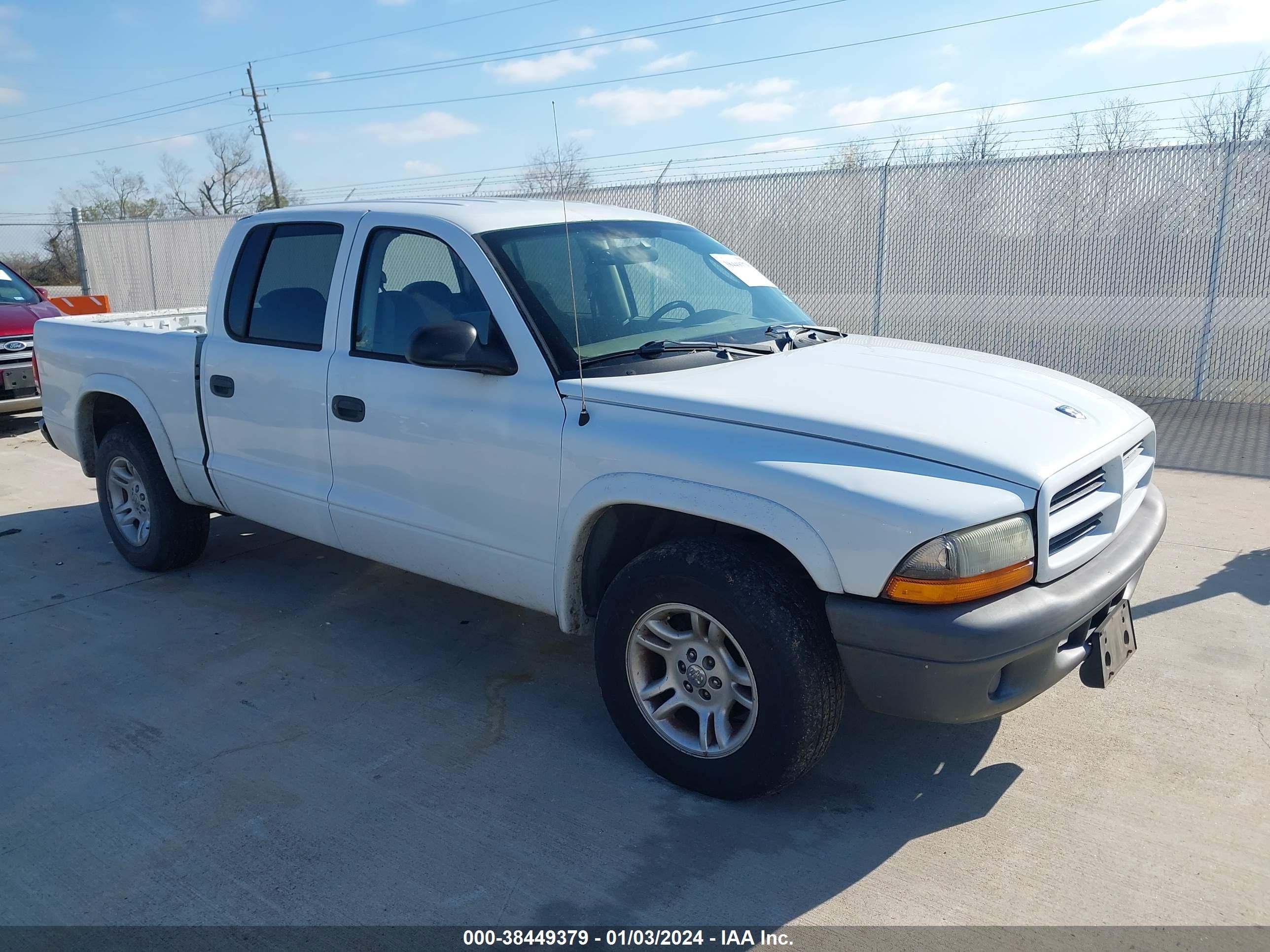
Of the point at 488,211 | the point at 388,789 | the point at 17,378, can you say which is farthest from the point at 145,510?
the point at 17,378

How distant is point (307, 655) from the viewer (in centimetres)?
445

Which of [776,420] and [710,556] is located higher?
[776,420]

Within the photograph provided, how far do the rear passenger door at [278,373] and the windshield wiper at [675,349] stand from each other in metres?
1.37

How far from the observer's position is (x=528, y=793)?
10.8ft

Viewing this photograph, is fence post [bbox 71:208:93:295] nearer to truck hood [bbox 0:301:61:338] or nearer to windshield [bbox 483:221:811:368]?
truck hood [bbox 0:301:61:338]

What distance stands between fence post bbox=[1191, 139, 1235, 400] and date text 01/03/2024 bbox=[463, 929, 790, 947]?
9163 millimetres

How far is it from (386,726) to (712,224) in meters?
10.1

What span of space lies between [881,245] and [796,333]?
26.2 ft

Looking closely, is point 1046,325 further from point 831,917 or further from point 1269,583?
point 831,917

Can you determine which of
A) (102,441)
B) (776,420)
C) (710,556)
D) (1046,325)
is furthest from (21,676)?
(1046,325)

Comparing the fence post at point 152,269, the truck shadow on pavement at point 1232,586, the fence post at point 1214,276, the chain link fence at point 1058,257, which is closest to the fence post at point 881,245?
the chain link fence at point 1058,257

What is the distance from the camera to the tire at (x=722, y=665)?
9.55 ft

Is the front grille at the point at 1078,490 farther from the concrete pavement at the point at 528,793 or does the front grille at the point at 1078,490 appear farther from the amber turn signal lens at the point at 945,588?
the concrete pavement at the point at 528,793

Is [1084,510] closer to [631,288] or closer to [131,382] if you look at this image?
[631,288]
